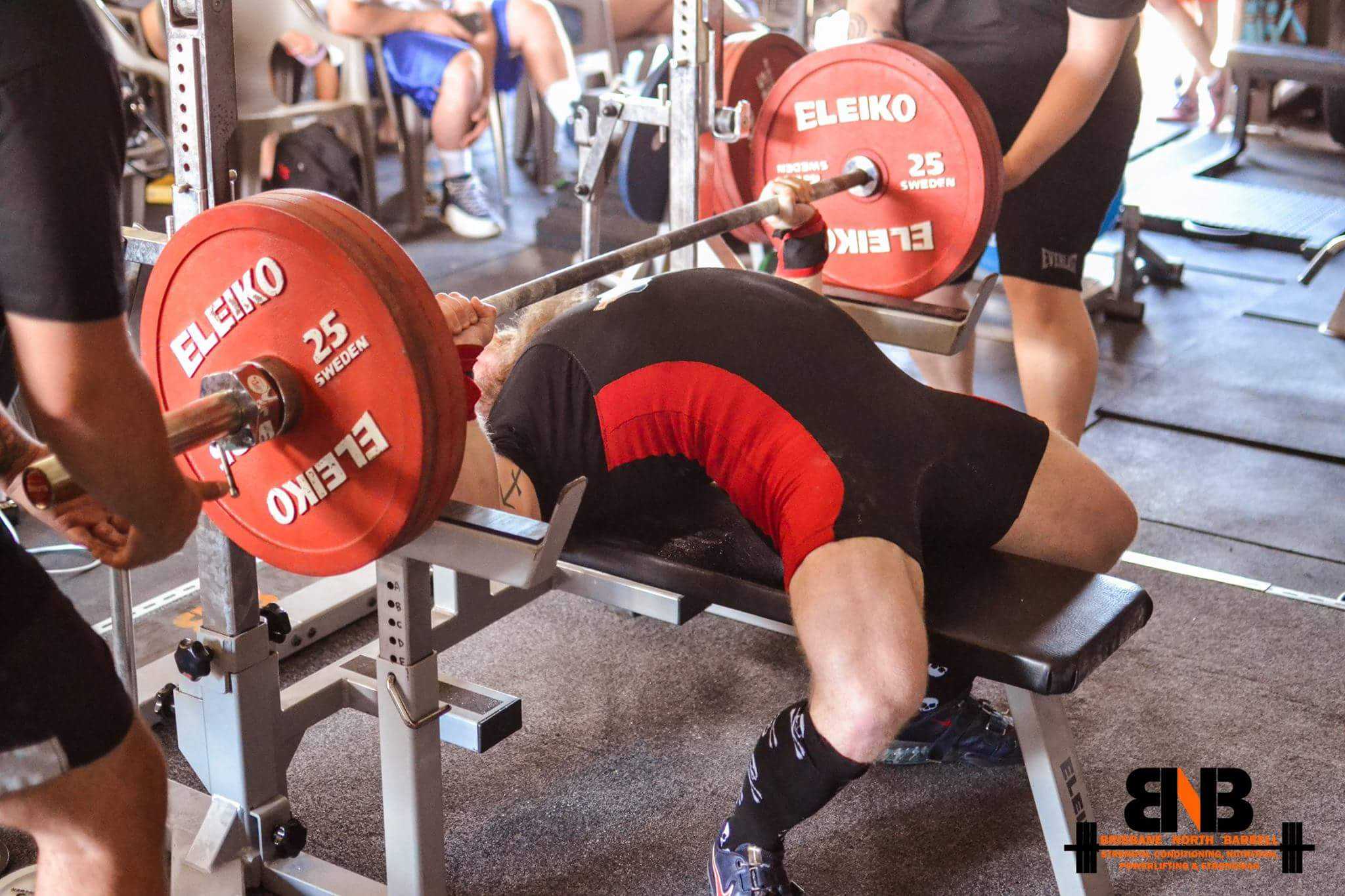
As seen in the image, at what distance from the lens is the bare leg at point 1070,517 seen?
5.40 feet

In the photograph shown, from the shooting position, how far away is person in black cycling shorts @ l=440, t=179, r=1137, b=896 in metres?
1.42

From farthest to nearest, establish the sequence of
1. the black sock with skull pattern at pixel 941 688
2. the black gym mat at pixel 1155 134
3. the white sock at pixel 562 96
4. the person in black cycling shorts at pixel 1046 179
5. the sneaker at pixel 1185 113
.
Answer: the sneaker at pixel 1185 113, the black gym mat at pixel 1155 134, the white sock at pixel 562 96, the person in black cycling shorts at pixel 1046 179, the black sock with skull pattern at pixel 941 688

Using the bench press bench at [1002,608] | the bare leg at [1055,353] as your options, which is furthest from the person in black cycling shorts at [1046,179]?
the bench press bench at [1002,608]

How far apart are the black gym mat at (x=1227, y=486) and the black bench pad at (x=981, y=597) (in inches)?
45.0

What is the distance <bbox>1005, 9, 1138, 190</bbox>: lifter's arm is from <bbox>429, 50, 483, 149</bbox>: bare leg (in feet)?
8.51

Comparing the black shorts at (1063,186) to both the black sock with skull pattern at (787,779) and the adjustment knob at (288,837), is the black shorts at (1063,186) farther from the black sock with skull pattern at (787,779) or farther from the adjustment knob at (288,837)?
the adjustment knob at (288,837)


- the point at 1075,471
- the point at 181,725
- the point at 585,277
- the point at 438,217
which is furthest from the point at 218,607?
the point at 438,217

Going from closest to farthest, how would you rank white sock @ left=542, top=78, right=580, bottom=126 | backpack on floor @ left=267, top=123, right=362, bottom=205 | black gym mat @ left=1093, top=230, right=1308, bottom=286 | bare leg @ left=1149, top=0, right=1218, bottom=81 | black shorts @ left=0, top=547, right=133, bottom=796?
black shorts @ left=0, top=547, right=133, bottom=796 → bare leg @ left=1149, top=0, right=1218, bottom=81 → backpack on floor @ left=267, top=123, right=362, bottom=205 → black gym mat @ left=1093, top=230, right=1308, bottom=286 → white sock @ left=542, top=78, right=580, bottom=126

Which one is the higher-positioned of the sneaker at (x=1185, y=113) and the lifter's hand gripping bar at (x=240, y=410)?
the lifter's hand gripping bar at (x=240, y=410)

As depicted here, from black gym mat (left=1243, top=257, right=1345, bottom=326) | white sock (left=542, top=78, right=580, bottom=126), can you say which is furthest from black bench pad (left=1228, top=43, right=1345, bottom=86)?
white sock (left=542, top=78, right=580, bottom=126)

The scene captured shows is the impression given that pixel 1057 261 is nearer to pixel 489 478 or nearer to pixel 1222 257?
pixel 489 478

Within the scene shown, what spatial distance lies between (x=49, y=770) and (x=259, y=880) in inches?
26.7

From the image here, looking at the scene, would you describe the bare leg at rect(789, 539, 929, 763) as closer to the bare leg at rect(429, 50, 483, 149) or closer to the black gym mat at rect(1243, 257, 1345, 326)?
the black gym mat at rect(1243, 257, 1345, 326)

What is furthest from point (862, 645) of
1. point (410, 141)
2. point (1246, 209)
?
point (1246, 209)
